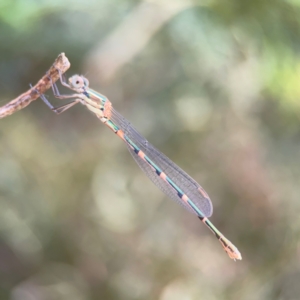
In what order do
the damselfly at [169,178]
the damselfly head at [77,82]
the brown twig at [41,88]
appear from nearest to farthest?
1. the brown twig at [41,88]
2. the damselfly head at [77,82]
3. the damselfly at [169,178]

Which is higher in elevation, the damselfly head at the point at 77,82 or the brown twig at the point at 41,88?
the damselfly head at the point at 77,82

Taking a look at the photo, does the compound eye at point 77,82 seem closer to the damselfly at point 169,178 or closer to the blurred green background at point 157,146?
the damselfly at point 169,178

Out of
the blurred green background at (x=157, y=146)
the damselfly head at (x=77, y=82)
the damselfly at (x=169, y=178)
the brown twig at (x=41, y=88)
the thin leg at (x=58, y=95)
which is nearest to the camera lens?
the brown twig at (x=41, y=88)

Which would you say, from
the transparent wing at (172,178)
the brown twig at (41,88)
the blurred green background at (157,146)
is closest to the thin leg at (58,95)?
the brown twig at (41,88)

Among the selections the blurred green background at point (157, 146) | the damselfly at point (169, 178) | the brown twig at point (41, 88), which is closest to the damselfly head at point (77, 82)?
the brown twig at point (41, 88)

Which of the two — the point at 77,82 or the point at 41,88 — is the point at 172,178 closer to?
the point at 77,82

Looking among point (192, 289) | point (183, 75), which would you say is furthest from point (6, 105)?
point (192, 289)

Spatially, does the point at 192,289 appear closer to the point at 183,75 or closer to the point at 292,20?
the point at 183,75

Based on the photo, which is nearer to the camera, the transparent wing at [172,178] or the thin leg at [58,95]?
the thin leg at [58,95]
